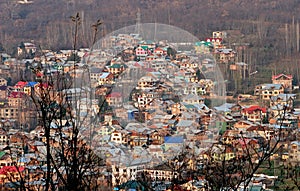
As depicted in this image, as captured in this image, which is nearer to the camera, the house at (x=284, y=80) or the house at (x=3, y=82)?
the house at (x=284, y=80)

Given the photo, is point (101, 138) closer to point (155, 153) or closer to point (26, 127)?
point (155, 153)

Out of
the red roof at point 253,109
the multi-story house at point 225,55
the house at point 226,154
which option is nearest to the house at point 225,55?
the multi-story house at point 225,55

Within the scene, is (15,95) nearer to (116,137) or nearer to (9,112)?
(9,112)

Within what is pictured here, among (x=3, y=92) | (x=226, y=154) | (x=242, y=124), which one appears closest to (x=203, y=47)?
(x=3, y=92)

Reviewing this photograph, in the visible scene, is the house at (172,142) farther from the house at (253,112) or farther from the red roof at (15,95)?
the red roof at (15,95)

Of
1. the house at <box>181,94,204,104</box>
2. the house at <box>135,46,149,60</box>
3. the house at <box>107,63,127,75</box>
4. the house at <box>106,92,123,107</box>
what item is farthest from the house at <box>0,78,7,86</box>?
the house at <box>181,94,204,104</box>

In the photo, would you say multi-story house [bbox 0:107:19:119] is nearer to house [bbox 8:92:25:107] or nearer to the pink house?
house [bbox 8:92:25:107]
